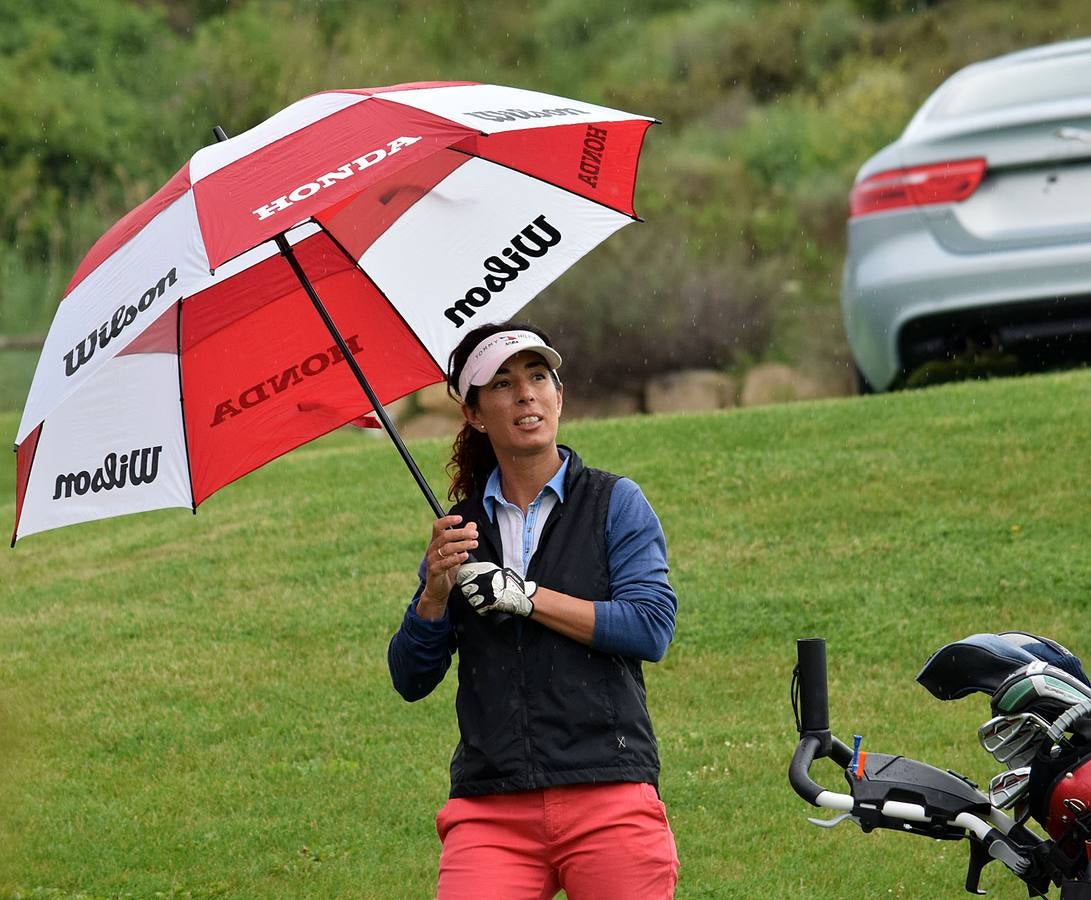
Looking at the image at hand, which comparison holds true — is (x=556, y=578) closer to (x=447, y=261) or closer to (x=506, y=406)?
(x=506, y=406)

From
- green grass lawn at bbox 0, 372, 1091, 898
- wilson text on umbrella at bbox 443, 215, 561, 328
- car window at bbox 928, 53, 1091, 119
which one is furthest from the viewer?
car window at bbox 928, 53, 1091, 119

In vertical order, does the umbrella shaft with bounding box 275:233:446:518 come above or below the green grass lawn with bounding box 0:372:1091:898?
above

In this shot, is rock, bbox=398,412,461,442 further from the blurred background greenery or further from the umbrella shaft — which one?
the umbrella shaft

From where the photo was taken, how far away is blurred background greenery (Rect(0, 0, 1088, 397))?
712 inches

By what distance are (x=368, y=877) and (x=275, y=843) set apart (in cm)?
49

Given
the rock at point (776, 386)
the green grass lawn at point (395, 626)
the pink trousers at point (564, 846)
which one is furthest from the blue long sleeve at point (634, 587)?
the rock at point (776, 386)

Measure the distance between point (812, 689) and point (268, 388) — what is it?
175 cm

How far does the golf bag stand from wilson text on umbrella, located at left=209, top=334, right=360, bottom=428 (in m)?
1.70

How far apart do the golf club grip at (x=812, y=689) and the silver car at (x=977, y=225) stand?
7.28 meters

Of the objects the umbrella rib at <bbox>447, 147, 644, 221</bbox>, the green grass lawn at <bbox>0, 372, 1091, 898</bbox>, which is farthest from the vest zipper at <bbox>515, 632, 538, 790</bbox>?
the green grass lawn at <bbox>0, 372, 1091, 898</bbox>

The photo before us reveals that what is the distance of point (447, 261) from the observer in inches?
176

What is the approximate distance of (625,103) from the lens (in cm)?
2436

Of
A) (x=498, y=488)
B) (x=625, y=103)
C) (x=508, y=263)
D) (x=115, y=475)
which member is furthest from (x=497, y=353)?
(x=625, y=103)

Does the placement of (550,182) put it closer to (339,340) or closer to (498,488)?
(339,340)
